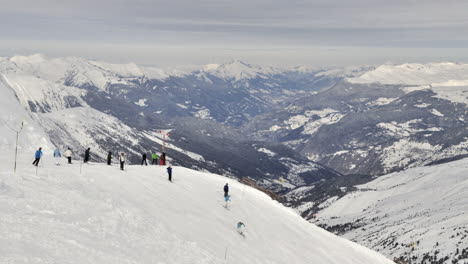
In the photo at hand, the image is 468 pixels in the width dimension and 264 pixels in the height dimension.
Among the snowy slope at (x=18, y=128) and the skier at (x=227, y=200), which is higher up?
the skier at (x=227, y=200)

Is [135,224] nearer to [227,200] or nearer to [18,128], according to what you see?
[227,200]

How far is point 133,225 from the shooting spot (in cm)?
3259

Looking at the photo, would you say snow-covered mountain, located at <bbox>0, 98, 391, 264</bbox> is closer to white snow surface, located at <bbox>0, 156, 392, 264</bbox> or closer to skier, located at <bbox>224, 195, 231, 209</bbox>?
white snow surface, located at <bbox>0, 156, 392, 264</bbox>

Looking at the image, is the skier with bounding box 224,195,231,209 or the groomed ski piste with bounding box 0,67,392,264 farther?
the skier with bounding box 224,195,231,209

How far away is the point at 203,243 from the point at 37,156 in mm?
18508

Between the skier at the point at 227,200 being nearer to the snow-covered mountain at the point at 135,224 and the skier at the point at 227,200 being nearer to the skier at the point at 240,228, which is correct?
the snow-covered mountain at the point at 135,224

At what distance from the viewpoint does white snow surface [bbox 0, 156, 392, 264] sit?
24.9 meters

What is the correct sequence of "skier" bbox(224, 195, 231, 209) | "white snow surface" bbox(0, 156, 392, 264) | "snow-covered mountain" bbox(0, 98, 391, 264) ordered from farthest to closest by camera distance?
"skier" bbox(224, 195, 231, 209) → "snow-covered mountain" bbox(0, 98, 391, 264) → "white snow surface" bbox(0, 156, 392, 264)

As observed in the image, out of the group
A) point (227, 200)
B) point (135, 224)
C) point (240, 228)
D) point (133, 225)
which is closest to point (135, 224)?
point (135, 224)

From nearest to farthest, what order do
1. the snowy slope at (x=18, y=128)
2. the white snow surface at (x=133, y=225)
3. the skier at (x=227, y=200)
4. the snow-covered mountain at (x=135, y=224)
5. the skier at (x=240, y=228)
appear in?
the white snow surface at (x=133, y=225)
the snow-covered mountain at (x=135, y=224)
the skier at (x=240, y=228)
the skier at (x=227, y=200)
the snowy slope at (x=18, y=128)

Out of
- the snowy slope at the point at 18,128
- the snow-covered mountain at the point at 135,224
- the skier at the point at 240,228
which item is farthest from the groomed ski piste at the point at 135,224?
the snowy slope at the point at 18,128

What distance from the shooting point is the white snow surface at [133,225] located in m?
24.9

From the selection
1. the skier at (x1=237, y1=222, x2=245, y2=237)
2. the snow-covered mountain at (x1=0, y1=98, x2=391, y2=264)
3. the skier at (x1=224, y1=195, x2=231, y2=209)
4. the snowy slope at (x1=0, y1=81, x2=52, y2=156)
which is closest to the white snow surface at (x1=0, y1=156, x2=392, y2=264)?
the snow-covered mountain at (x1=0, y1=98, x2=391, y2=264)

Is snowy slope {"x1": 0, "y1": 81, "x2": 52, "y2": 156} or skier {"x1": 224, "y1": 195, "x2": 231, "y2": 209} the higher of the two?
skier {"x1": 224, "y1": 195, "x2": 231, "y2": 209}
